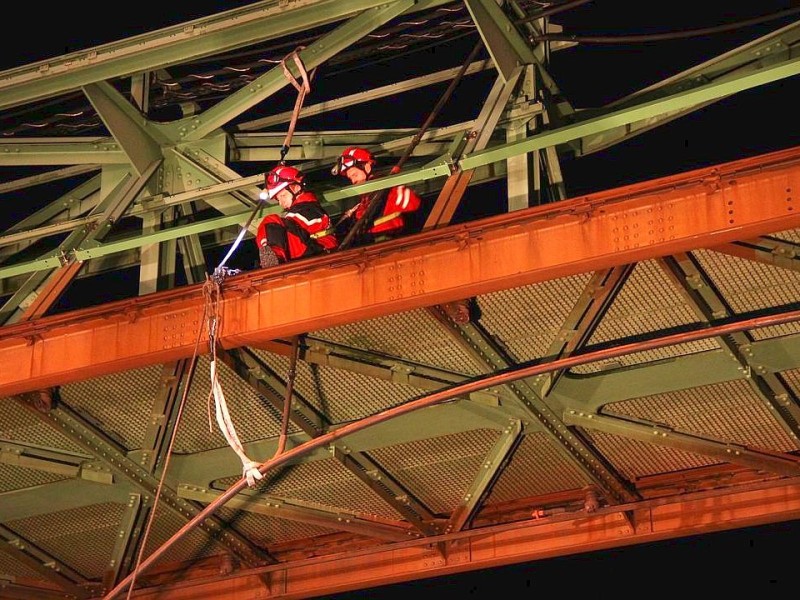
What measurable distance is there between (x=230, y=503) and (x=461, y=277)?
6450 mm

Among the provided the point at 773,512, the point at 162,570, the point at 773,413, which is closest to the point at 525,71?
the point at 773,413

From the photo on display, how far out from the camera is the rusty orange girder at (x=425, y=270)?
1261 cm

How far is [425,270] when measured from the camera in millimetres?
13648

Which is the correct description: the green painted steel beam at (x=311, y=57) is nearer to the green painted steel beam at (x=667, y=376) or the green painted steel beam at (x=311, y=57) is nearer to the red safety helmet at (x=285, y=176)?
the red safety helmet at (x=285, y=176)

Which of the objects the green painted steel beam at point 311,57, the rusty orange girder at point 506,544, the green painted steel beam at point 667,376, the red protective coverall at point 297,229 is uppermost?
A: the green painted steel beam at point 311,57

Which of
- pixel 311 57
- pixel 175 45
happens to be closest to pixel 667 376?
pixel 311 57

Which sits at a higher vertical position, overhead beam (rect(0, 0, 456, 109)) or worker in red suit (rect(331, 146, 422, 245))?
overhead beam (rect(0, 0, 456, 109))

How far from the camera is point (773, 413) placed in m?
16.2

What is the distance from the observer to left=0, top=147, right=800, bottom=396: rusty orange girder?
12609 mm

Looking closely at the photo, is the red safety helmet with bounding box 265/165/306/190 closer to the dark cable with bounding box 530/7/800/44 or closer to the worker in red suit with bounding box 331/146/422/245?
the worker in red suit with bounding box 331/146/422/245

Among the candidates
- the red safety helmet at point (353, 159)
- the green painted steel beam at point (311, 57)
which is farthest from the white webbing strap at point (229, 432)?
the green painted steel beam at point (311, 57)

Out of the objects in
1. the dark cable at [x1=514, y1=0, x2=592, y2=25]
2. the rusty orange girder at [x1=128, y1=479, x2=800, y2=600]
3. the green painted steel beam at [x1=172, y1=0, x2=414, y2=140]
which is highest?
the dark cable at [x1=514, y1=0, x2=592, y2=25]

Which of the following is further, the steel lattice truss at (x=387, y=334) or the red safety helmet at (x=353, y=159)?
the red safety helmet at (x=353, y=159)

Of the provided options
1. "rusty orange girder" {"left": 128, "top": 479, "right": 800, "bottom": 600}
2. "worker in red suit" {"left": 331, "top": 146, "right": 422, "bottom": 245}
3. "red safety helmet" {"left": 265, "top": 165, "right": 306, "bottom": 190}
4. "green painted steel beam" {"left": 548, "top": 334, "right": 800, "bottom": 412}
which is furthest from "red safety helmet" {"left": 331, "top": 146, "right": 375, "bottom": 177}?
"rusty orange girder" {"left": 128, "top": 479, "right": 800, "bottom": 600}
